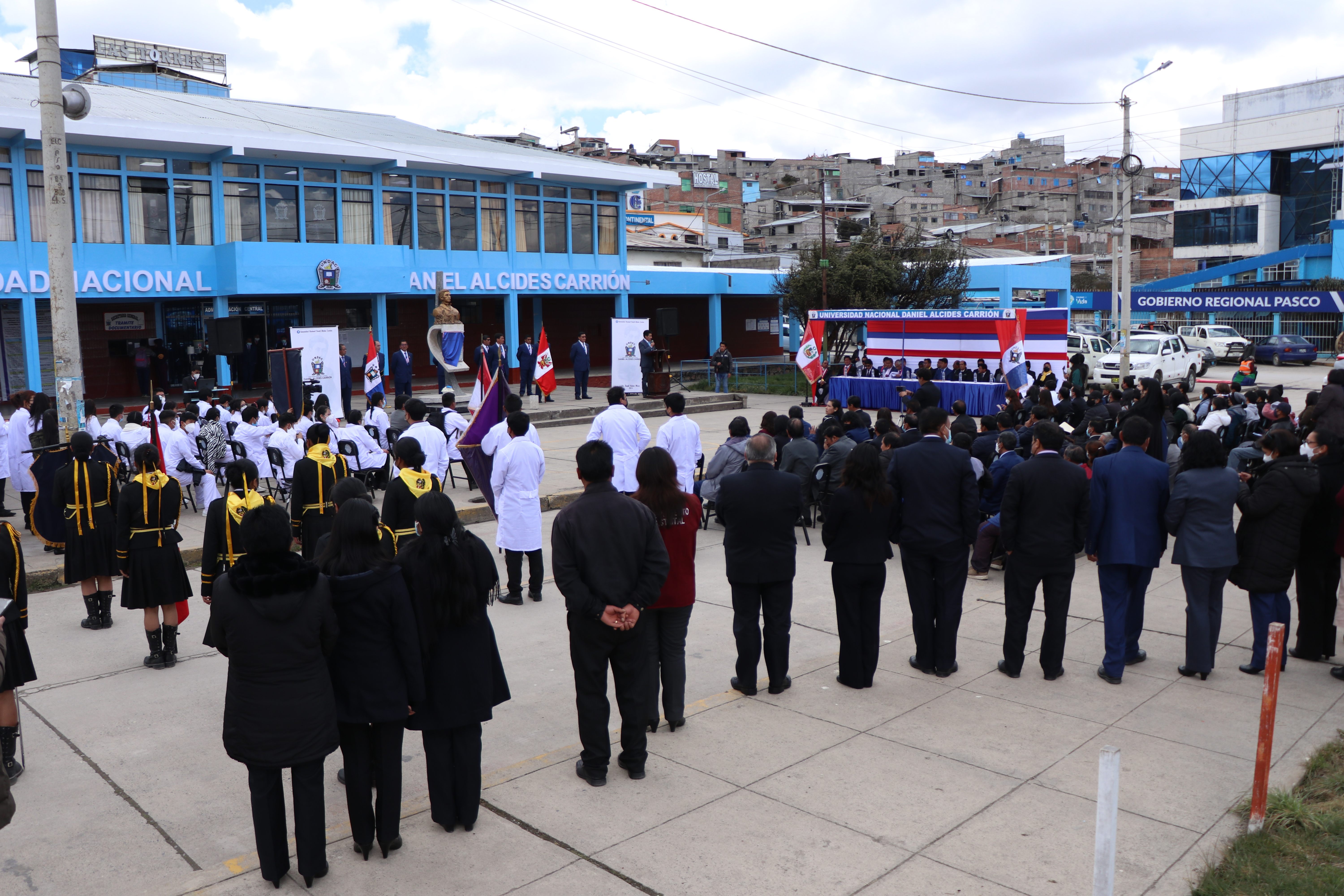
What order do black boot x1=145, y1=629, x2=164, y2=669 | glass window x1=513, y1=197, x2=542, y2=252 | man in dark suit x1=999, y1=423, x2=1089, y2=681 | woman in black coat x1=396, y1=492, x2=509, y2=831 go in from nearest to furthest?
1. woman in black coat x1=396, y1=492, x2=509, y2=831
2. man in dark suit x1=999, y1=423, x2=1089, y2=681
3. black boot x1=145, y1=629, x2=164, y2=669
4. glass window x1=513, y1=197, x2=542, y2=252

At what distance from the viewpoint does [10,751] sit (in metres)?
5.71

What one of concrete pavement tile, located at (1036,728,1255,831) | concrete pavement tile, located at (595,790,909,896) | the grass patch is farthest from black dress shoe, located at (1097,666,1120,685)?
concrete pavement tile, located at (595,790,909,896)

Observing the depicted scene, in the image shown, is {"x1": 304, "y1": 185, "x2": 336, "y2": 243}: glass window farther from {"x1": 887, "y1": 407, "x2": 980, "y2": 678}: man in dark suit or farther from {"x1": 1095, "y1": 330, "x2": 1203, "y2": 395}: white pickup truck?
{"x1": 887, "y1": 407, "x2": 980, "y2": 678}: man in dark suit

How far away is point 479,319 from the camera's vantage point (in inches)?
1369

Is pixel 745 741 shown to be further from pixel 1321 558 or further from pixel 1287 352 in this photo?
pixel 1287 352

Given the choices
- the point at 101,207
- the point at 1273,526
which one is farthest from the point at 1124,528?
the point at 101,207

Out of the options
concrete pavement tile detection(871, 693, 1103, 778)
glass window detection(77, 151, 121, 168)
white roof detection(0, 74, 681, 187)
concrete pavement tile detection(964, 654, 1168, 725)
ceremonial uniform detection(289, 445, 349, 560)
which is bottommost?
concrete pavement tile detection(964, 654, 1168, 725)

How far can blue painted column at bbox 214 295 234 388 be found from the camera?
25.6 meters

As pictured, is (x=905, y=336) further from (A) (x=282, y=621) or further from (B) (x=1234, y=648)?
(A) (x=282, y=621)

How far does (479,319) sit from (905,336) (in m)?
14.6

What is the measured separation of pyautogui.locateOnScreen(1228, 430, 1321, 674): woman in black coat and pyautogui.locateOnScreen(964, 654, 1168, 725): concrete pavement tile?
92cm

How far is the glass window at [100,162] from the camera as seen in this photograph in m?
24.1

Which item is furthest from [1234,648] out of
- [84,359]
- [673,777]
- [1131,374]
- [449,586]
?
[84,359]

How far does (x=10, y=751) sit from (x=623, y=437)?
6.18m
